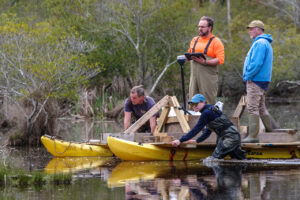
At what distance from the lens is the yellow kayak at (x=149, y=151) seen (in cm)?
1145

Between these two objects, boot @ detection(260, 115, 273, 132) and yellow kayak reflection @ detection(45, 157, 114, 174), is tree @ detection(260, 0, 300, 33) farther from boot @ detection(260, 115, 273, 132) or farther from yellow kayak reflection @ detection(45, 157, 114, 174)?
yellow kayak reflection @ detection(45, 157, 114, 174)

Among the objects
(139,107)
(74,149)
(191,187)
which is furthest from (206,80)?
(191,187)

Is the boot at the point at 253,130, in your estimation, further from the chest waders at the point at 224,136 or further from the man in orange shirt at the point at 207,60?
the man in orange shirt at the point at 207,60

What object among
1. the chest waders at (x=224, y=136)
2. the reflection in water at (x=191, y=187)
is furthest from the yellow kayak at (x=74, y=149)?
the reflection in water at (x=191, y=187)

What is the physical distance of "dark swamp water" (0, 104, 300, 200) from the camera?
7.67 m

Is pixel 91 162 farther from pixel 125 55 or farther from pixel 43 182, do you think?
pixel 125 55

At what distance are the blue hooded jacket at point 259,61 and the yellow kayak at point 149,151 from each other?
1.58m

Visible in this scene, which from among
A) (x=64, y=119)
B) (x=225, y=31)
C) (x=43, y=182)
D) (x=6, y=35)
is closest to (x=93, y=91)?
(x=64, y=119)

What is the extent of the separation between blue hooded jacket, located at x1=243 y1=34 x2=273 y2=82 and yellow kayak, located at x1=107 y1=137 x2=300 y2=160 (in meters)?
1.26

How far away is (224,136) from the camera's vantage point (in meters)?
10.9

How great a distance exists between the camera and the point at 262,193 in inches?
301

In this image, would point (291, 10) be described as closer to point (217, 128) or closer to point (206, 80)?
point (206, 80)

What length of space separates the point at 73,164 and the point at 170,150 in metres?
1.79

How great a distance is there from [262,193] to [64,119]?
19.9 metres
